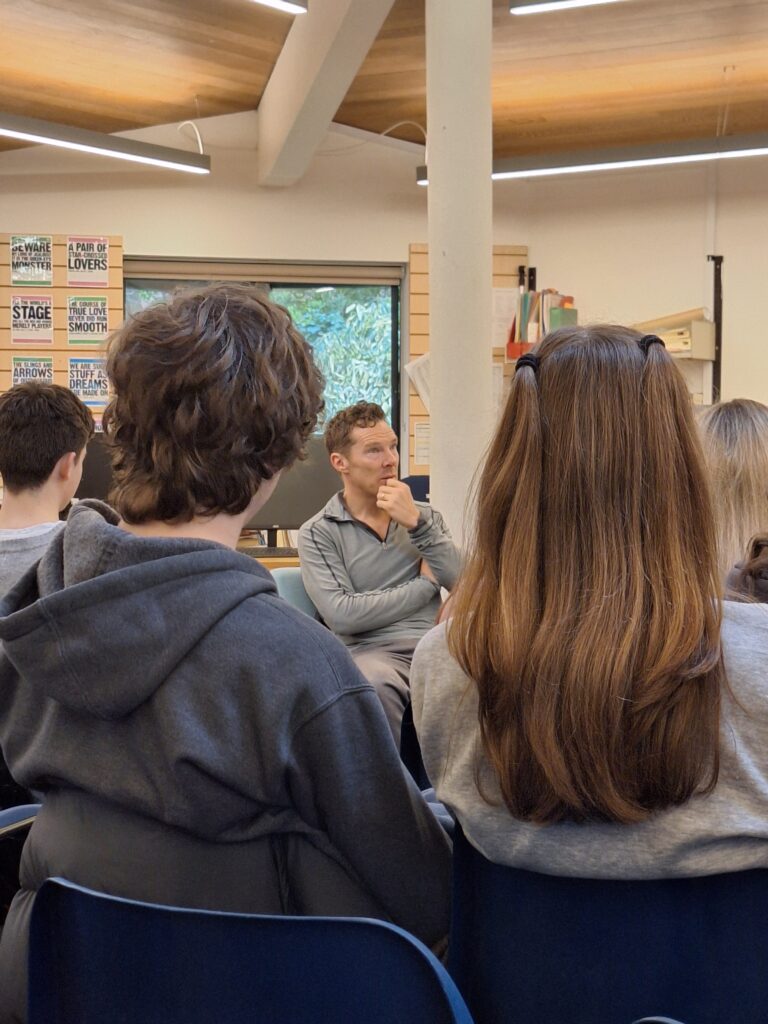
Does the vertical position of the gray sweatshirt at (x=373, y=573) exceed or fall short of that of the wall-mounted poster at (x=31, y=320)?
it falls short

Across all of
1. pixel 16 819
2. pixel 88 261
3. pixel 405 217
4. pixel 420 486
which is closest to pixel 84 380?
pixel 88 261

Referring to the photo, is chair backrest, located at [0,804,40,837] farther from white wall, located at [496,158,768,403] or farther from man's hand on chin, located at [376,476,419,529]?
white wall, located at [496,158,768,403]

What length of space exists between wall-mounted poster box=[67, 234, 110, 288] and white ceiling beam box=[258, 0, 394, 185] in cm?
107

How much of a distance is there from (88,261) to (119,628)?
6022 millimetres

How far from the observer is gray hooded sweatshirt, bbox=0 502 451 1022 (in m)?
1.06

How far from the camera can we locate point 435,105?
3932 mm

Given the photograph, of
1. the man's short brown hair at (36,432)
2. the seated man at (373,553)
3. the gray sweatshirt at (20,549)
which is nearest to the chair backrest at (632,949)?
the gray sweatshirt at (20,549)

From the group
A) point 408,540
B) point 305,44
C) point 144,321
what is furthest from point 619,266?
point 144,321

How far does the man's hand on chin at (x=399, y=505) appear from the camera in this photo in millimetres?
3281

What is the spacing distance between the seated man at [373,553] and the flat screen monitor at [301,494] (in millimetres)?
926

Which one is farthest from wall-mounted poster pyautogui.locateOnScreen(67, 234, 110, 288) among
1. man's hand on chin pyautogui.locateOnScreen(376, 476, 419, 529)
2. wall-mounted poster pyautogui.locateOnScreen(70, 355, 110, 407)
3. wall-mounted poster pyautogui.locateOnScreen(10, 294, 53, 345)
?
man's hand on chin pyautogui.locateOnScreen(376, 476, 419, 529)

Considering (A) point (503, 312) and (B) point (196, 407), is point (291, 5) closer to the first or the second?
(A) point (503, 312)

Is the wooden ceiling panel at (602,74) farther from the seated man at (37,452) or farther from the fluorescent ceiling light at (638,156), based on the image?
the seated man at (37,452)

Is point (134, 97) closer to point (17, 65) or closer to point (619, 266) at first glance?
point (17, 65)
